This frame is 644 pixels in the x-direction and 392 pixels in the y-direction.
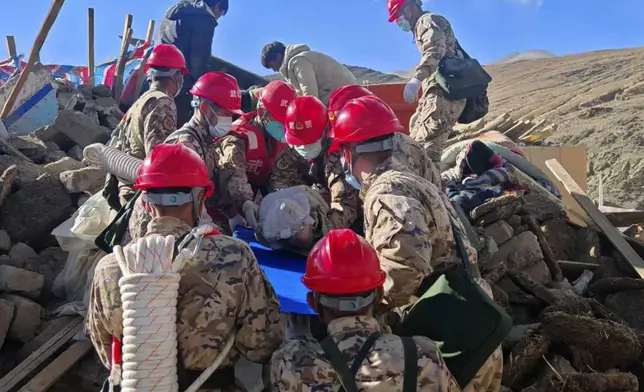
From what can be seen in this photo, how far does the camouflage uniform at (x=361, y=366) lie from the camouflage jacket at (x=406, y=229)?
43 cm

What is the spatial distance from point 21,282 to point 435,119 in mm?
3698

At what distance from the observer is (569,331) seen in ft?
13.0

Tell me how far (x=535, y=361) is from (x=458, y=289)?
1583mm

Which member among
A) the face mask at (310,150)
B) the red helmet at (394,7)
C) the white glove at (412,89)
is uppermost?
the red helmet at (394,7)

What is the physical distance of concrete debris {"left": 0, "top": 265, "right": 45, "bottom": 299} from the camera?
178 inches

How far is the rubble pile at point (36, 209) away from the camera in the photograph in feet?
14.6

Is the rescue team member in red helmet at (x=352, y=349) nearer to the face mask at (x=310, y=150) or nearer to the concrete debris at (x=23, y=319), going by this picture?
the face mask at (x=310, y=150)

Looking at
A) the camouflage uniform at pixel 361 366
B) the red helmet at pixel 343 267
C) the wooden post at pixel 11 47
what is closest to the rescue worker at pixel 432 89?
the red helmet at pixel 343 267

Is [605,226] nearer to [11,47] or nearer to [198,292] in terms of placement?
[198,292]

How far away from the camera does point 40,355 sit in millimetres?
3973

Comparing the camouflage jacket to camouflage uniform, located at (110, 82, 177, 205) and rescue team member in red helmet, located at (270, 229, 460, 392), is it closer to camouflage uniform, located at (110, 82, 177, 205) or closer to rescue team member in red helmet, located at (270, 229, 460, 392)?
rescue team member in red helmet, located at (270, 229, 460, 392)

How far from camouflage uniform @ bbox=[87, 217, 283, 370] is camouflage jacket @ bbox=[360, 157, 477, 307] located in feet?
1.75

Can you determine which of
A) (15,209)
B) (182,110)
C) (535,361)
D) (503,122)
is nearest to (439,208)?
(535,361)

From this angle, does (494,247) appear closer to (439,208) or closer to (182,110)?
(439,208)
